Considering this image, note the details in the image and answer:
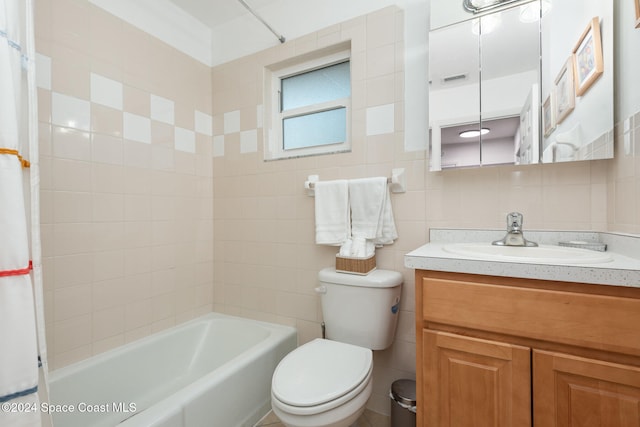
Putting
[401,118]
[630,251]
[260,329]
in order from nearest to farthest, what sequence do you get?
[630,251]
[401,118]
[260,329]

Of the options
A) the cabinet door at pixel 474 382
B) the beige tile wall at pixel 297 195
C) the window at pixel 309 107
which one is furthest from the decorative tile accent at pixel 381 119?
the cabinet door at pixel 474 382

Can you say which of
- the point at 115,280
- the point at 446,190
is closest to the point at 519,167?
the point at 446,190

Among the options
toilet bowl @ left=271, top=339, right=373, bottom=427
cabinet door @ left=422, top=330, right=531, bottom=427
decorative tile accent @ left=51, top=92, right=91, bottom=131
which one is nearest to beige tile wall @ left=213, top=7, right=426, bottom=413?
toilet bowl @ left=271, top=339, right=373, bottom=427

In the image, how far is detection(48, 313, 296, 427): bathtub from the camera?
1.18 meters

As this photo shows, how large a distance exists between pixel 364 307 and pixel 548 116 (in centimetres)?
111

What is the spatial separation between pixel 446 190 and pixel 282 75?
4.25 feet

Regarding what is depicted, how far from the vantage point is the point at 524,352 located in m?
0.87

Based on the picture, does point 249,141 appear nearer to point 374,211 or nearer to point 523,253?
point 374,211

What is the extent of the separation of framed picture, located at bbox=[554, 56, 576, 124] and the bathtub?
167 cm

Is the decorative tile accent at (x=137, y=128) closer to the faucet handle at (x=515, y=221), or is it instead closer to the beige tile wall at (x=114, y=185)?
the beige tile wall at (x=114, y=185)

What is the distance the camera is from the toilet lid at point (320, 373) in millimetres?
1034

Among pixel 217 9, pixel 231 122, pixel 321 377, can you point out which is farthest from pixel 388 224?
pixel 217 9

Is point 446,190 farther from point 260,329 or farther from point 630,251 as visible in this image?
point 260,329

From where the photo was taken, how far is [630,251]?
3.15 feet
